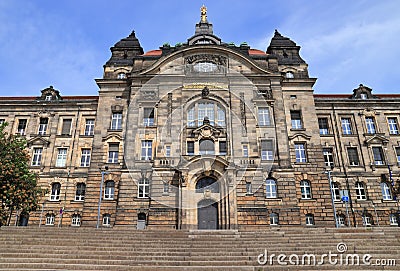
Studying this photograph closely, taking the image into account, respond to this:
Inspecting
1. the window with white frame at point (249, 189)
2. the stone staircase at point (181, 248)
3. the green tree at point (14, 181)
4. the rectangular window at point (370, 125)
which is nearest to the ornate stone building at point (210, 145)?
the window with white frame at point (249, 189)

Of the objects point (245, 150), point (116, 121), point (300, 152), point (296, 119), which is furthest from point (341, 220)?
point (116, 121)

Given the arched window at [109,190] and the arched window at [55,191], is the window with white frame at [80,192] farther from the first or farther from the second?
the arched window at [109,190]

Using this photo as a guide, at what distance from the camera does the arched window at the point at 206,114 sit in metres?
30.5

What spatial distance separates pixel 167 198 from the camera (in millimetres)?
27281

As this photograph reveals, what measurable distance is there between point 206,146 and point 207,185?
3.61m

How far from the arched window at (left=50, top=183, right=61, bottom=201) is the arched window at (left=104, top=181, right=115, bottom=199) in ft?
18.6

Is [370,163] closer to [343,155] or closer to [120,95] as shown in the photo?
[343,155]

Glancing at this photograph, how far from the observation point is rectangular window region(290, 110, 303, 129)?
32031 millimetres

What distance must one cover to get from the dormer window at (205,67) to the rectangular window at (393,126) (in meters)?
20.4

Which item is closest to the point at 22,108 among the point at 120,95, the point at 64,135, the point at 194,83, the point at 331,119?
the point at 64,135

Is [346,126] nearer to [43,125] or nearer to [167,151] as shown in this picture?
[167,151]

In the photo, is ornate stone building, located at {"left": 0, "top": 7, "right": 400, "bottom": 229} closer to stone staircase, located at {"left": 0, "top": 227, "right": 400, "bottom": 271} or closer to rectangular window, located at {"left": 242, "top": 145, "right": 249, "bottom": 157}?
rectangular window, located at {"left": 242, "top": 145, "right": 249, "bottom": 157}

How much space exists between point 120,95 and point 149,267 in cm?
2244

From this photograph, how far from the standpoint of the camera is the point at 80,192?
1265 inches
